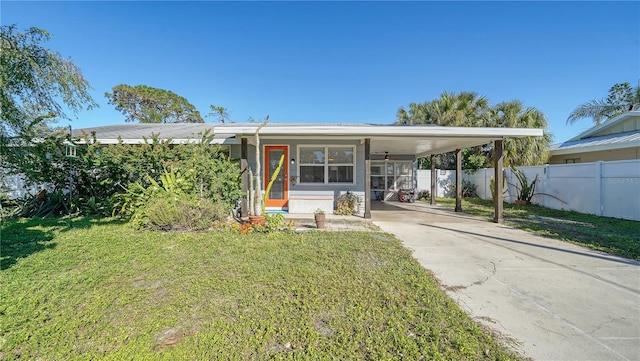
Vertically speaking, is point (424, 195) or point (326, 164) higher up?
point (326, 164)

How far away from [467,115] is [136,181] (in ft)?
55.2

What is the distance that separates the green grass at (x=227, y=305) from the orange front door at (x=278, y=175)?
385 cm

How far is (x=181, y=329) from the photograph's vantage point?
2344mm

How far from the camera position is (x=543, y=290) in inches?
125

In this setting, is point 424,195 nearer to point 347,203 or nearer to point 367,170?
point 347,203

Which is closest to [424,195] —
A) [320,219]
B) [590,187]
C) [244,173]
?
[590,187]

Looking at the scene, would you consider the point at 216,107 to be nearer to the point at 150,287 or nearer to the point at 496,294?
the point at 150,287

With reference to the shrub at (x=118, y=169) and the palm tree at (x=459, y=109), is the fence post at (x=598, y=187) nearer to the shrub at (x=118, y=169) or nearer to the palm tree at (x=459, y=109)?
the palm tree at (x=459, y=109)

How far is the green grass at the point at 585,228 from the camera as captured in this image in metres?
5.03

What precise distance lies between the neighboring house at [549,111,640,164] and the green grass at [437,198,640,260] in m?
4.23

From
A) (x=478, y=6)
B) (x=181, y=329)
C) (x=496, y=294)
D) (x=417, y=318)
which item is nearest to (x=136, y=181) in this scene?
(x=181, y=329)

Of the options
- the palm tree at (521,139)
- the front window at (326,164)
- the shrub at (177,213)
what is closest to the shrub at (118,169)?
the shrub at (177,213)

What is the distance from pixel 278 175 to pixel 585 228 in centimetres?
857

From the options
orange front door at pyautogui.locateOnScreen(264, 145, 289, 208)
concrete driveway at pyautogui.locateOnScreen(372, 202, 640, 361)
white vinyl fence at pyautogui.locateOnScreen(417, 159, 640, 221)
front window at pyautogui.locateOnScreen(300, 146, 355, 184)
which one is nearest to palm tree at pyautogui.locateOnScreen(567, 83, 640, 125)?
white vinyl fence at pyautogui.locateOnScreen(417, 159, 640, 221)
